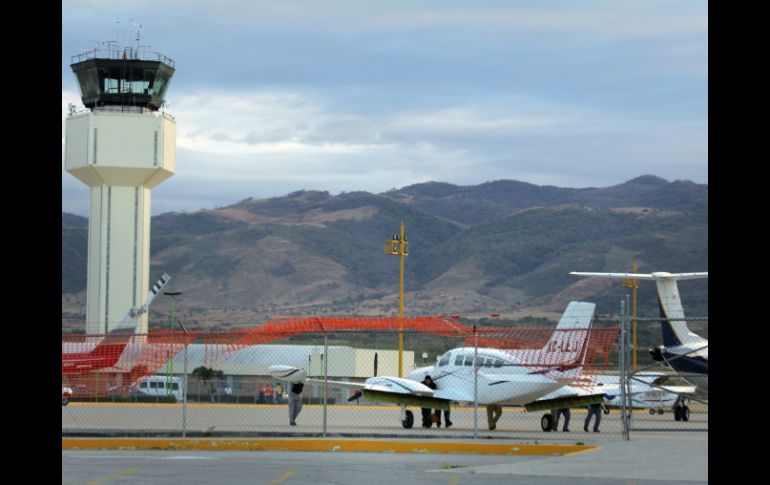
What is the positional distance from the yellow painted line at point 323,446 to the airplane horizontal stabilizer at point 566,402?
25.3ft

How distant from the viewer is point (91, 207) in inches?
2699

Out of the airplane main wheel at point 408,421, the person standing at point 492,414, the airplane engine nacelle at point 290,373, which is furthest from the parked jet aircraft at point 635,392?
the airplane engine nacelle at point 290,373

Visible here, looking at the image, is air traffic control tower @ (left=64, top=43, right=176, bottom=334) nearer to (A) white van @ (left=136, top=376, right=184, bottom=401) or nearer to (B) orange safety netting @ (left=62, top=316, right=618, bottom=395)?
(A) white van @ (left=136, top=376, right=184, bottom=401)

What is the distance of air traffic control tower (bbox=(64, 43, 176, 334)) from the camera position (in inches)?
2557

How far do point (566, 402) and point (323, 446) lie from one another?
9.68m

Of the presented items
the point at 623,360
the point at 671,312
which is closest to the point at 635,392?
the point at 623,360

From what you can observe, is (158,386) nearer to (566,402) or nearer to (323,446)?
(566,402)

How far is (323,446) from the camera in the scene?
2039 cm

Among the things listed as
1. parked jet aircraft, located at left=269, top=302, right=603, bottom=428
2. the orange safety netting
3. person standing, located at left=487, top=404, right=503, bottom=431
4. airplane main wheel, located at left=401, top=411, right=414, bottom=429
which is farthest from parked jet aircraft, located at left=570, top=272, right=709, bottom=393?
airplane main wheel, located at left=401, top=411, right=414, bottom=429

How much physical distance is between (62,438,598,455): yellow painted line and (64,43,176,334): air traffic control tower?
45.6 m
